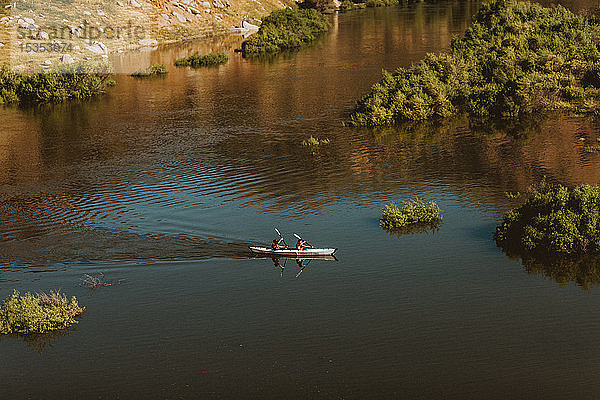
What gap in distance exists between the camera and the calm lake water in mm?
32938

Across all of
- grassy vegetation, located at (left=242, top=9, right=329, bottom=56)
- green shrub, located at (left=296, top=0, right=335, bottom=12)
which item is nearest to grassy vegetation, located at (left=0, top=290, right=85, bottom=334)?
grassy vegetation, located at (left=242, top=9, right=329, bottom=56)

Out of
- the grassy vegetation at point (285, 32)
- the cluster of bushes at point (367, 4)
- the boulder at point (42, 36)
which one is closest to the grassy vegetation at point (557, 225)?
the grassy vegetation at point (285, 32)

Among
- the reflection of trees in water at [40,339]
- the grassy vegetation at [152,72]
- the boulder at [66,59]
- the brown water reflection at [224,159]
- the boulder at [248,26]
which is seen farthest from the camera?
the boulder at [248,26]

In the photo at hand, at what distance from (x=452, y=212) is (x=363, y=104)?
30.9 metres

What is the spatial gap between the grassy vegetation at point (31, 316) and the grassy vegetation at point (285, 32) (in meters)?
94.3

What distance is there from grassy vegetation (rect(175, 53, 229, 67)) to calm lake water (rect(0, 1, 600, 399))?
37.0 meters

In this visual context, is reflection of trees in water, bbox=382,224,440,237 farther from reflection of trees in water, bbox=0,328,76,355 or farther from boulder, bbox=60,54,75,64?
boulder, bbox=60,54,75,64

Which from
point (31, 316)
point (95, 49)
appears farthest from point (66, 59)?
point (31, 316)

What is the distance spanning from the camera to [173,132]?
A: 254ft

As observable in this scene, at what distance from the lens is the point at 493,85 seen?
78250mm

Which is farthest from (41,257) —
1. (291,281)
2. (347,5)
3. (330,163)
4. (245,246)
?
(347,5)

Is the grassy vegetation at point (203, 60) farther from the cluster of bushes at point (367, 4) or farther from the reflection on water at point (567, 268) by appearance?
the reflection on water at point (567, 268)

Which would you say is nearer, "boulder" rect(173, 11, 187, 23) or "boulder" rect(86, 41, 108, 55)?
"boulder" rect(86, 41, 108, 55)

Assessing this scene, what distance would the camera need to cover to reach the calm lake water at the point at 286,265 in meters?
32.9
